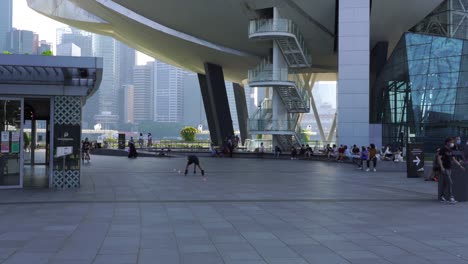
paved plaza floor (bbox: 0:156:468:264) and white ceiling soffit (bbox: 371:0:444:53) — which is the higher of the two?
white ceiling soffit (bbox: 371:0:444:53)

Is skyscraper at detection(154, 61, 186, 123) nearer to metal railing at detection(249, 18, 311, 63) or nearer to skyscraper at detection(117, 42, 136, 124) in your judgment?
skyscraper at detection(117, 42, 136, 124)

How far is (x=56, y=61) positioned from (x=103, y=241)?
786cm

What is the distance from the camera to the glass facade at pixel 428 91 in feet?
110

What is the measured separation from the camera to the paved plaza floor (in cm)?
702

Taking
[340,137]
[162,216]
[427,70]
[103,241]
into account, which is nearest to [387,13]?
[427,70]

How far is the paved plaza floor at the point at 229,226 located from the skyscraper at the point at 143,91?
126526mm

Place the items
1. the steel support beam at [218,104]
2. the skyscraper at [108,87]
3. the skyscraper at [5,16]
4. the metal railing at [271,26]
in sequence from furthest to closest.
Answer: the skyscraper at [108,87], the skyscraper at [5,16], the steel support beam at [218,104], the metal railing at [271,26]

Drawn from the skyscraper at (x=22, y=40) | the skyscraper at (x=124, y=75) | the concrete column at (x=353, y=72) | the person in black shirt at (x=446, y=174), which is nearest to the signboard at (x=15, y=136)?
the person in black shirt at (x=446, y=174)

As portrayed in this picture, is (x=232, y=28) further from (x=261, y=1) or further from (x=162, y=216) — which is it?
(x=162, y=216)

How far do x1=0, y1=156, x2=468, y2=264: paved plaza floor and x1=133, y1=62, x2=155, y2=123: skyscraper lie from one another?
127 m

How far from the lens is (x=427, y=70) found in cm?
3544

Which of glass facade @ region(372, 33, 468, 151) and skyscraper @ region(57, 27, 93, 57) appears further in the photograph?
skyscraper @ region(57, 27, 93, 57)

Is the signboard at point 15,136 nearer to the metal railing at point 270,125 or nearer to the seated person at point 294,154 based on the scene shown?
the seated person at point 294,154

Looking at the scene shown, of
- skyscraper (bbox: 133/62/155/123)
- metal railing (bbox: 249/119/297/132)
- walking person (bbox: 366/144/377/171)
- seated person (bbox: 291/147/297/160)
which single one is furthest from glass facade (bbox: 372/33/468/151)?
skyscraper (bbox: 133/62/155/123)
